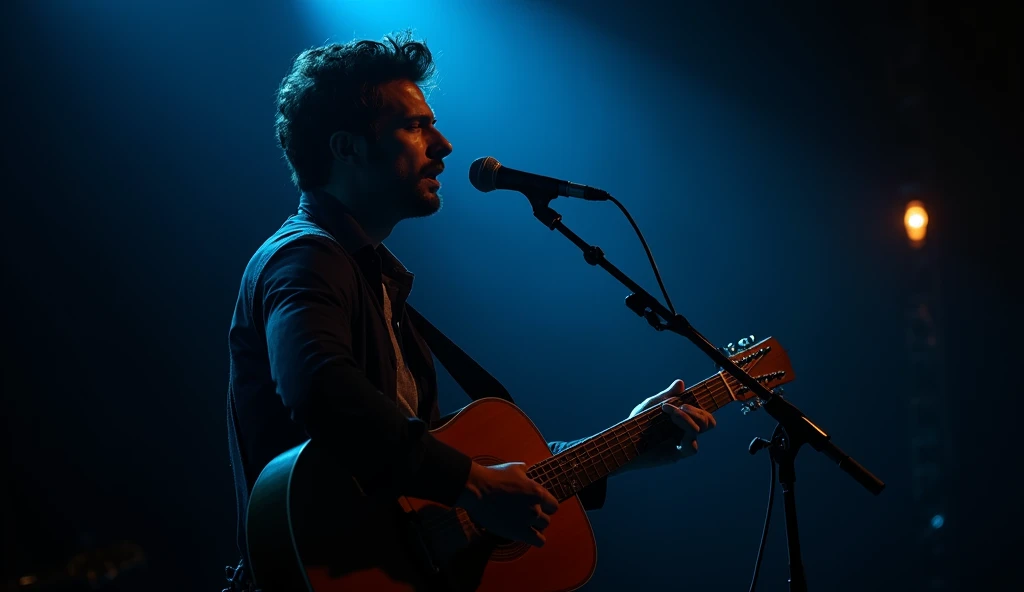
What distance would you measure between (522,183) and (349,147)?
0.61m

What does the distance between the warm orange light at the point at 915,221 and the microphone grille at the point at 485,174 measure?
319cm

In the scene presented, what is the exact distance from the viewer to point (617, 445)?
2320 mm

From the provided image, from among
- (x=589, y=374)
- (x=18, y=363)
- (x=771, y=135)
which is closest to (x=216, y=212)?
(x=18, y=363)

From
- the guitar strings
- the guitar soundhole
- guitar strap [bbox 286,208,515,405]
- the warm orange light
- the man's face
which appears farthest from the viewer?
the warm orange light

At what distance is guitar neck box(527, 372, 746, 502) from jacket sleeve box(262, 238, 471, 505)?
553mm

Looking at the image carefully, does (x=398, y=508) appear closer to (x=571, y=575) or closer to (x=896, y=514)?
(x=571, y=575)

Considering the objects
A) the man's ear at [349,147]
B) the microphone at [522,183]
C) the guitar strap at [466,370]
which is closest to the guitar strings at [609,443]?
the guitar strap at [466,370]

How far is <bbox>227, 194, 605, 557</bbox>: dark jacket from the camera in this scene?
1493 millimetres

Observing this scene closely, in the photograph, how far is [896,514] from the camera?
402cm

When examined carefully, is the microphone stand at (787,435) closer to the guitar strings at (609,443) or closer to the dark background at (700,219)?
the guitar strings at (609,443)

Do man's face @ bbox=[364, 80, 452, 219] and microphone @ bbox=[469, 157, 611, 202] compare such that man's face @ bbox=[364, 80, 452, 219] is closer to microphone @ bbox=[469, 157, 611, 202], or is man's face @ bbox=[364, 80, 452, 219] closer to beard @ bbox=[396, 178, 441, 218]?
beard @ bbox=[396, 178, 441, 218]

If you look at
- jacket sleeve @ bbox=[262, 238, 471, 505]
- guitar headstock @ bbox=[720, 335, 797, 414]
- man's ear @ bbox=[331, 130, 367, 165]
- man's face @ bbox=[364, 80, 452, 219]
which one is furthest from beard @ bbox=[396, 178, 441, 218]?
guitar headstock @ bbox=[720, 335, 797, 414]

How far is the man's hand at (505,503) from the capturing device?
5.43ft

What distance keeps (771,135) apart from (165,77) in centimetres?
335
